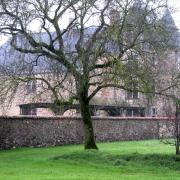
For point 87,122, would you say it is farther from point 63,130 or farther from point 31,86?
point 63,130

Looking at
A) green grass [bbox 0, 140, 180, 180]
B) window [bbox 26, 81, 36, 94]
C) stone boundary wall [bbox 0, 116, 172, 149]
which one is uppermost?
window [bbox 26, 81, 36, 94]

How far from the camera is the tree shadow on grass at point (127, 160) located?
20.6 metres

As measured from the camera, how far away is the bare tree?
2444cm

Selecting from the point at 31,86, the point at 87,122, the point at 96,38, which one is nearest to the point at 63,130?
the point at 31,86

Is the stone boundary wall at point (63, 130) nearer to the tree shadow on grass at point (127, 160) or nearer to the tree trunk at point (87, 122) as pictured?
the tree trunk at point (87, 122)

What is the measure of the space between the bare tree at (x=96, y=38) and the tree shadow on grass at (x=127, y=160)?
382cm

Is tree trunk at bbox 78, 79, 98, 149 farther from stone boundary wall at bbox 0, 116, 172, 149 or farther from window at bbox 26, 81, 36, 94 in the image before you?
stone boundary wall at bbox 0, 116, 172, 149

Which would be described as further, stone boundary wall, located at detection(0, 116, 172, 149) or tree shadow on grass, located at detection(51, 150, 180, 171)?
stone boundary wall, located at detection(0, 116, 172, 149)

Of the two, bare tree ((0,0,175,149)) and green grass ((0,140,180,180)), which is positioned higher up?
bare tree ((0,0,175,149))

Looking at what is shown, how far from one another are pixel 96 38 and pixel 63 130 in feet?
54.0

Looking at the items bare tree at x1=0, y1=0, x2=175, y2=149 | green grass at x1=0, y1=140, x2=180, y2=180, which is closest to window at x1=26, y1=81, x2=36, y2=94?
bare tree at x1=0, y1=0, x2=175, y2=149

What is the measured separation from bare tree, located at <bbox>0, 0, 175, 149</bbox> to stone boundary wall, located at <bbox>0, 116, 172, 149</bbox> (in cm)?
473

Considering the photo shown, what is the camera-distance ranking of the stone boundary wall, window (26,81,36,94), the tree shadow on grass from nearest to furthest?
the tree shadow on grass → window (26,81,36,94) → the stone boundary wall

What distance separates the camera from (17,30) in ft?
84.9
